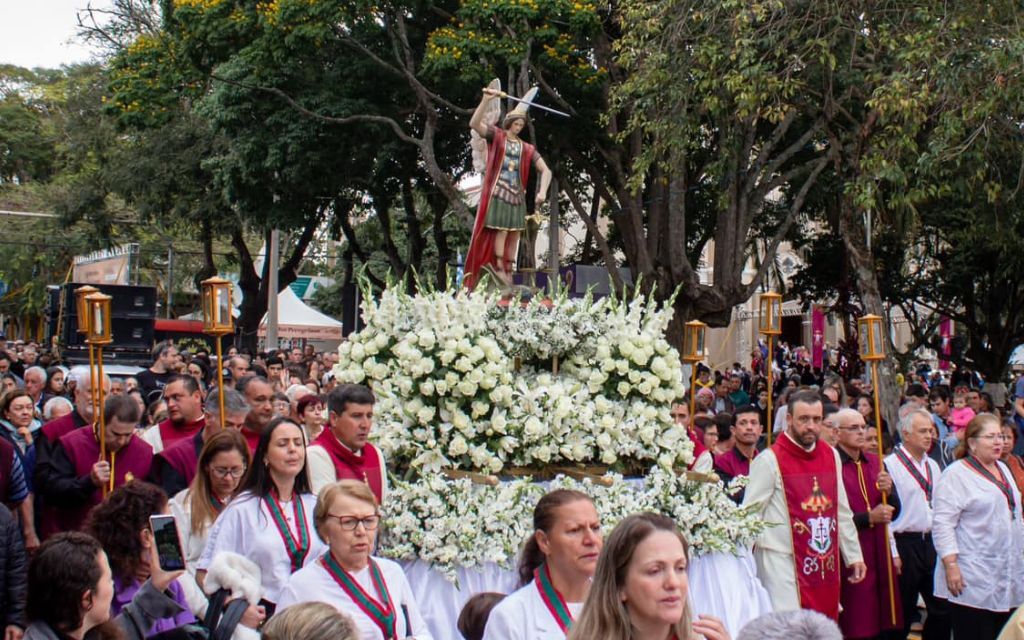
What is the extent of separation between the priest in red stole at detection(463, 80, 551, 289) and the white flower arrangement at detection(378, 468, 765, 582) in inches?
182

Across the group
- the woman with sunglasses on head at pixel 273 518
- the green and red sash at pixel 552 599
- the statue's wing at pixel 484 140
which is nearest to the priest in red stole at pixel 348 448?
the woman with sunglasses on head at pixel 273 518

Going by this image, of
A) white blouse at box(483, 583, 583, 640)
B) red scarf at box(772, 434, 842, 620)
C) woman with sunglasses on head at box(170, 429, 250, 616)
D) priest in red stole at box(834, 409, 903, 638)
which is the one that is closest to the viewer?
white blouse at box(483, 583, 583, 640)

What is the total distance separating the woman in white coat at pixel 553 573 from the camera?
423cm

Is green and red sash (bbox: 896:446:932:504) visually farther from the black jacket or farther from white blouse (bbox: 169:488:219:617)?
the black jacket

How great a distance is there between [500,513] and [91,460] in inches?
109

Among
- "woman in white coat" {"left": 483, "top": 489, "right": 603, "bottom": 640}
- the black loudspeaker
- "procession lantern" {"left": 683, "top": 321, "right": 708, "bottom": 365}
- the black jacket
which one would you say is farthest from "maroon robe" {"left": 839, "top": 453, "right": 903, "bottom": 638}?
the black loudspeaker

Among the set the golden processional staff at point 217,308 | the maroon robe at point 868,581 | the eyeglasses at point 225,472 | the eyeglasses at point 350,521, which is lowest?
the maroon robe at point 868,581

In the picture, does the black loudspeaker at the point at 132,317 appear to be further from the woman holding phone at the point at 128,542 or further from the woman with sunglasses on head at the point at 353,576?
the woman with sunglasses on head at the point at 353,576

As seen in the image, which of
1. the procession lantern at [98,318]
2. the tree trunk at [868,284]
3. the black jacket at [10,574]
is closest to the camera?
the black jacket at [10,574]

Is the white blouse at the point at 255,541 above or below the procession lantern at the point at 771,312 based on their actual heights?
below

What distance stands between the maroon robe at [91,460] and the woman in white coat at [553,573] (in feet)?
11.4

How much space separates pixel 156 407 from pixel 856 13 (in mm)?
9644

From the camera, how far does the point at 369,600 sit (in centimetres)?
475

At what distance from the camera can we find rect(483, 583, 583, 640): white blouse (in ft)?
13.8
